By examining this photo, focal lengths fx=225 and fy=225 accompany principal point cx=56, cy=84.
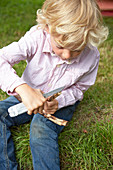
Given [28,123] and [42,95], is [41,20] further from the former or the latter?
[28,123]

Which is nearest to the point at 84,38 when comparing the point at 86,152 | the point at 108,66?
the point at 86,152

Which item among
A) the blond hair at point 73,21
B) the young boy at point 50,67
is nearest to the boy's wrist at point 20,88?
the young boy at point 50,67

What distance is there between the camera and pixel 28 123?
1.85 metres

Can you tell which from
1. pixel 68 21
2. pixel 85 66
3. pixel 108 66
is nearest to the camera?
pixel 68 21

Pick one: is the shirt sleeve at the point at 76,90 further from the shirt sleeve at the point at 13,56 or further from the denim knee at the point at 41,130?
the shirt sleeve at the point at 13,56

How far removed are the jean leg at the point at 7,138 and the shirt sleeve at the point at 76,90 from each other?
0.33m

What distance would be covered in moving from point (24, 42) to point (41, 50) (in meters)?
0.13

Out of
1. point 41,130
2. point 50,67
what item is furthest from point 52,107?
point 50,67

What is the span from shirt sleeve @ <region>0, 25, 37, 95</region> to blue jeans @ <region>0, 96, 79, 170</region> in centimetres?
35

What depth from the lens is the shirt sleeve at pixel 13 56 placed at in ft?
4.57

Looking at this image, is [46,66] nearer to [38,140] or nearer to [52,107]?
[52,107]

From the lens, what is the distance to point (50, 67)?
1638mm

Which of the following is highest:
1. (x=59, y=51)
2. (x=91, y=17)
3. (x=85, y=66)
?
(x=91, y=17)

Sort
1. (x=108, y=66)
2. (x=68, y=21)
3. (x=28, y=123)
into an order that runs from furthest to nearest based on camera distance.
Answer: (x=108, y=66) → (x=28, y=123) → (x=68, y=21)
